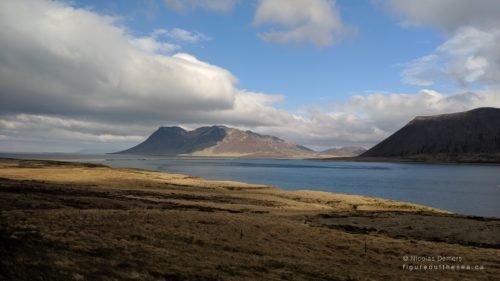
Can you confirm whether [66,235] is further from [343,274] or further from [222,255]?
[343,274]

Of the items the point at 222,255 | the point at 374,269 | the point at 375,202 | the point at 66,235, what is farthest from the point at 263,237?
the point at 375,202

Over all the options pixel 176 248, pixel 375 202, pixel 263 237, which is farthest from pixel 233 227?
pixel 375 202

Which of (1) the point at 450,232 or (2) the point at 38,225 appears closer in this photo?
(2) the point at 38,225

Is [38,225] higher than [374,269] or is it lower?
higher

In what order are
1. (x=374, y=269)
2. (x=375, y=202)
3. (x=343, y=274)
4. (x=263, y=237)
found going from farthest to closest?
(x=375, y=202), (x=263, y=237), (x=374, y=269), (x=343, y=274)

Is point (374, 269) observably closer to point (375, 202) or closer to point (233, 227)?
point (233, 227)

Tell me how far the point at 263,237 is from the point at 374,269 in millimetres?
7643

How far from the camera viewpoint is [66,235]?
1980cm

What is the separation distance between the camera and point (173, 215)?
30.1 meters

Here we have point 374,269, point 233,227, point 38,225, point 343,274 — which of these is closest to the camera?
point 343,274

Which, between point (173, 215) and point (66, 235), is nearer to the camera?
point (66, 235)

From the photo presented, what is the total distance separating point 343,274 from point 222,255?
555 cm

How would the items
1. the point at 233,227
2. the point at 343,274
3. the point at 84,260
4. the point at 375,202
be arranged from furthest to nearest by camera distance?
the point at 375,202 → the point at 233,227 → the point at 343,274 → the point at 84,260

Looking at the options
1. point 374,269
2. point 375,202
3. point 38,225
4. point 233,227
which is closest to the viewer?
point 374,269
